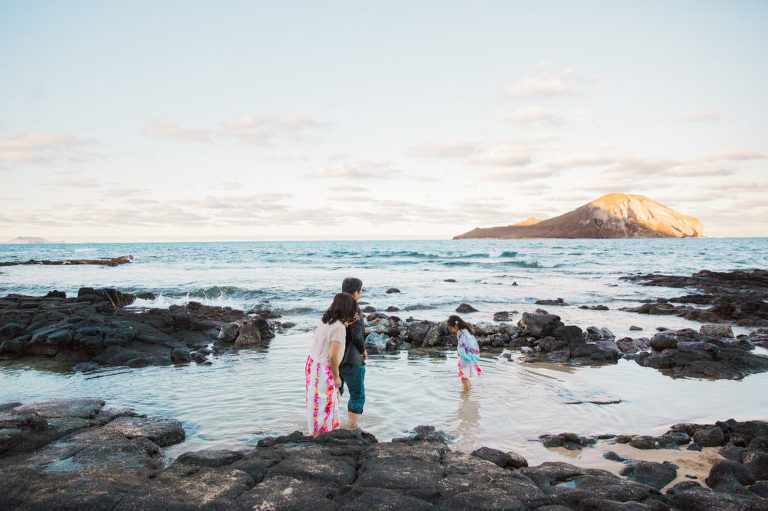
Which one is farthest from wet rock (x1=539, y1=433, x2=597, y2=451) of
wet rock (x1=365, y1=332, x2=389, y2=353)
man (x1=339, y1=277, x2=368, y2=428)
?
wet rock (x1=365, y1=332, x2=389, y2=353)

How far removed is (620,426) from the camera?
6.97m

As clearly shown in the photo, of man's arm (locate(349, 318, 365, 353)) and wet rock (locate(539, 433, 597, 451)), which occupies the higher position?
man's arm (locate(349, 318, 365, 353))

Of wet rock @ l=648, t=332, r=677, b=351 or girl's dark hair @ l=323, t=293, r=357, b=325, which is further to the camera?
wet rock @ l=648, t=332, r=677, b=351

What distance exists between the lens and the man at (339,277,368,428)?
21.4 feet

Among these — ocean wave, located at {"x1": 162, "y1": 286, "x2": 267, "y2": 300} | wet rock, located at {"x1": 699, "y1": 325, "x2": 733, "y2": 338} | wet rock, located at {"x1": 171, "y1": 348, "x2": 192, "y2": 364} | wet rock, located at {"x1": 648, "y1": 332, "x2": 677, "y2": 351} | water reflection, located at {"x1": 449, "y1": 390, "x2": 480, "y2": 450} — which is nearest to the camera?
water reflection, located at {"x1": 449, "y1": 390, "x2": 480, "y2": 450}

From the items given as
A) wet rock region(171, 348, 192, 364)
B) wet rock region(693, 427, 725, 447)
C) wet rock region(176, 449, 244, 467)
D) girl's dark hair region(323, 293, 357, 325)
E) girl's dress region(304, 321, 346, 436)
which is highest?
→ girl's dark hair region(323, 293, 357, 325)

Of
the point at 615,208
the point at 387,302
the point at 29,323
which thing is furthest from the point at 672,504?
the point at 615,208

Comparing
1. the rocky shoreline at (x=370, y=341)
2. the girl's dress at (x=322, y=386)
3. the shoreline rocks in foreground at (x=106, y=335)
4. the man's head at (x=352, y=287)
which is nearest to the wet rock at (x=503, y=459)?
the girl's dress at (x=322, y=386)

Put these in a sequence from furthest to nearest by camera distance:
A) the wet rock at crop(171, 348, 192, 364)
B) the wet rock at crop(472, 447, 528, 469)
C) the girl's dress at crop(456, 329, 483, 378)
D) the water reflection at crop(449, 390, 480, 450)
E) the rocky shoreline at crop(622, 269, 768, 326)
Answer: the rocky shoreline at crop(622, 269, 768, 326)
the wet rock at crop(171, 348, 192, 364)
the girl's dress at crop(456, 329, 483, 378)
the water reflection at crop(449, 390, 480, 450)
the wet rock at crop(472, 447, 528, 469)

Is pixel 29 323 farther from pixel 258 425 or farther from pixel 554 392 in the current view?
pixel 554 392

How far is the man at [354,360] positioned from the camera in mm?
6535

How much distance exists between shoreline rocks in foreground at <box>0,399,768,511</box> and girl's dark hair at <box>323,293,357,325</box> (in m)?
1.38

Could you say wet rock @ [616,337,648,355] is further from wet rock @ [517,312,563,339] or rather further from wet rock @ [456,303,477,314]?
wet rock @ [456,303,477,314]

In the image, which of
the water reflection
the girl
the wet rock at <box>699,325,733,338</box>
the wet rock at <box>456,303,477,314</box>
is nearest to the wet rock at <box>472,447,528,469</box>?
the water reflection
